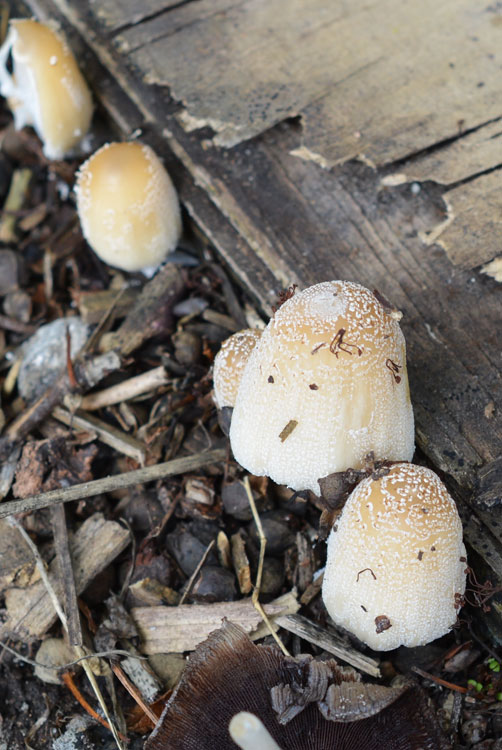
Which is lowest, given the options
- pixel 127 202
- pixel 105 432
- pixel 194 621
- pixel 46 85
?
pixel 194 621

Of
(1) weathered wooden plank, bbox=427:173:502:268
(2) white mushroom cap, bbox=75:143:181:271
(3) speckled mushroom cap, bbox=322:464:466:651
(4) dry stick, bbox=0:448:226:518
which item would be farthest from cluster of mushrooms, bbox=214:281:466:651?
(2) white mushroom cap, bbox=75:143:181:271

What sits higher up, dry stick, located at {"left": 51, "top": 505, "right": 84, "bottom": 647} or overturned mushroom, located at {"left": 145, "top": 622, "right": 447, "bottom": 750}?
dry stick, located at {"left": 51, "top": 505, "right": 84, "bottom": 647}

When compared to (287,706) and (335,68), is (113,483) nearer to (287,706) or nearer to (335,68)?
(287,706)

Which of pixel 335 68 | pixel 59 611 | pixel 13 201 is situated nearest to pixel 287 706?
pixel 59 611

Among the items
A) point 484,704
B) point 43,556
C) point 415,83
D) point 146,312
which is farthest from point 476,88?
point 43,556

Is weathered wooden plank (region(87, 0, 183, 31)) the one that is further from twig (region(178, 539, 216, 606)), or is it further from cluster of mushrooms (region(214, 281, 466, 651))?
twig (region(178, 539, 216, 606))

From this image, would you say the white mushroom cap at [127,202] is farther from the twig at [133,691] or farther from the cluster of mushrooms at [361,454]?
the twig at [133,691]
